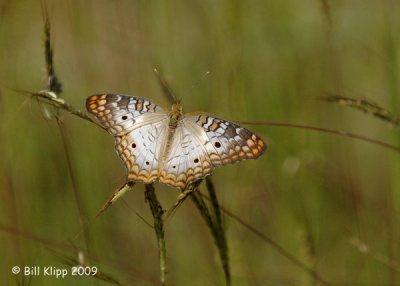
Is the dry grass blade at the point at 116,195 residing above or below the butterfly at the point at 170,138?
below

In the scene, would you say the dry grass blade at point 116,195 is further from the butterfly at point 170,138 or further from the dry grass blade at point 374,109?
the dry grass blade at point 374,109

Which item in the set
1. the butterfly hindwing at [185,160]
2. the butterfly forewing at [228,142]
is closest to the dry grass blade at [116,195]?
the butterfly hindwing at [185,160]

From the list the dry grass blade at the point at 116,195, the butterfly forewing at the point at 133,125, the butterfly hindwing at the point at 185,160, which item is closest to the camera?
the dry grass blade at the point at 116,195

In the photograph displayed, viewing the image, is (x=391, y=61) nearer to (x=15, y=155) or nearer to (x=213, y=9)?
(x=213, y=9)

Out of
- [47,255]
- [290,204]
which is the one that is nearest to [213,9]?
[290,204]

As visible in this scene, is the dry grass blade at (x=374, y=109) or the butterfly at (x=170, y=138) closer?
the dry grass blade at (x=374, y=109)
